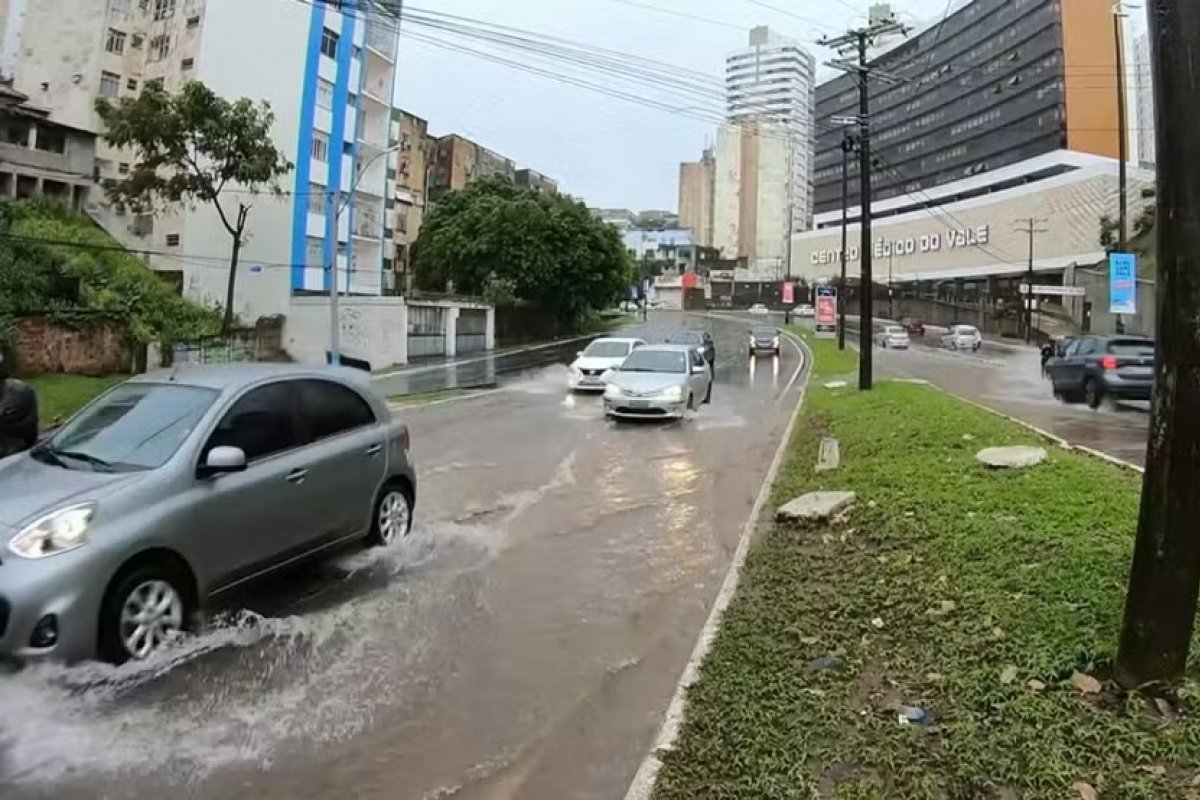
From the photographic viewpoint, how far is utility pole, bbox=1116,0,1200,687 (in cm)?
374

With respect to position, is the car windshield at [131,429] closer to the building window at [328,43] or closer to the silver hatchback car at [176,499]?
the silver hatchback car at [176,499]

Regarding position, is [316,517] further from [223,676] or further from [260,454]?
[223,676]

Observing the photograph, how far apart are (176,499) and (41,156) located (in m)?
45.9

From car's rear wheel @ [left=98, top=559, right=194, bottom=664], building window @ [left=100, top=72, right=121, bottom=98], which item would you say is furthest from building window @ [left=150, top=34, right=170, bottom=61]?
car's rear wheel @ [left=98, top=559, right=194, bottom=664]

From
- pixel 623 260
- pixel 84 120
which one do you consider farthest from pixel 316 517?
pixel 623 260

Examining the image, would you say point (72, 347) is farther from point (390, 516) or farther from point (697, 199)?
point (697, 199)

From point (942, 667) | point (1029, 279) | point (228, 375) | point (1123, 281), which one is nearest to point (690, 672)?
point (942, 667)

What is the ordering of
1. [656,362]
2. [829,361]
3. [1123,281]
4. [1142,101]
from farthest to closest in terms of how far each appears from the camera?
[1142,101] → [829,361] → [1123,281] → [656,362]

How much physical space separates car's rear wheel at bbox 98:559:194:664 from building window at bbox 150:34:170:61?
5251cm

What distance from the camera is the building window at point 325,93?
158ft

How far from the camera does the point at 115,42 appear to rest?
49.8 m

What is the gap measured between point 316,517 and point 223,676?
1610mm

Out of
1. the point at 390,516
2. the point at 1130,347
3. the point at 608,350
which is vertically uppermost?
the point at 1130,347

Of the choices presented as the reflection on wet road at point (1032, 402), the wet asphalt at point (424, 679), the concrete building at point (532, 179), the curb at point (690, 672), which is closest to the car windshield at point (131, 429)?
the wet asphalt at point (424, 679)
